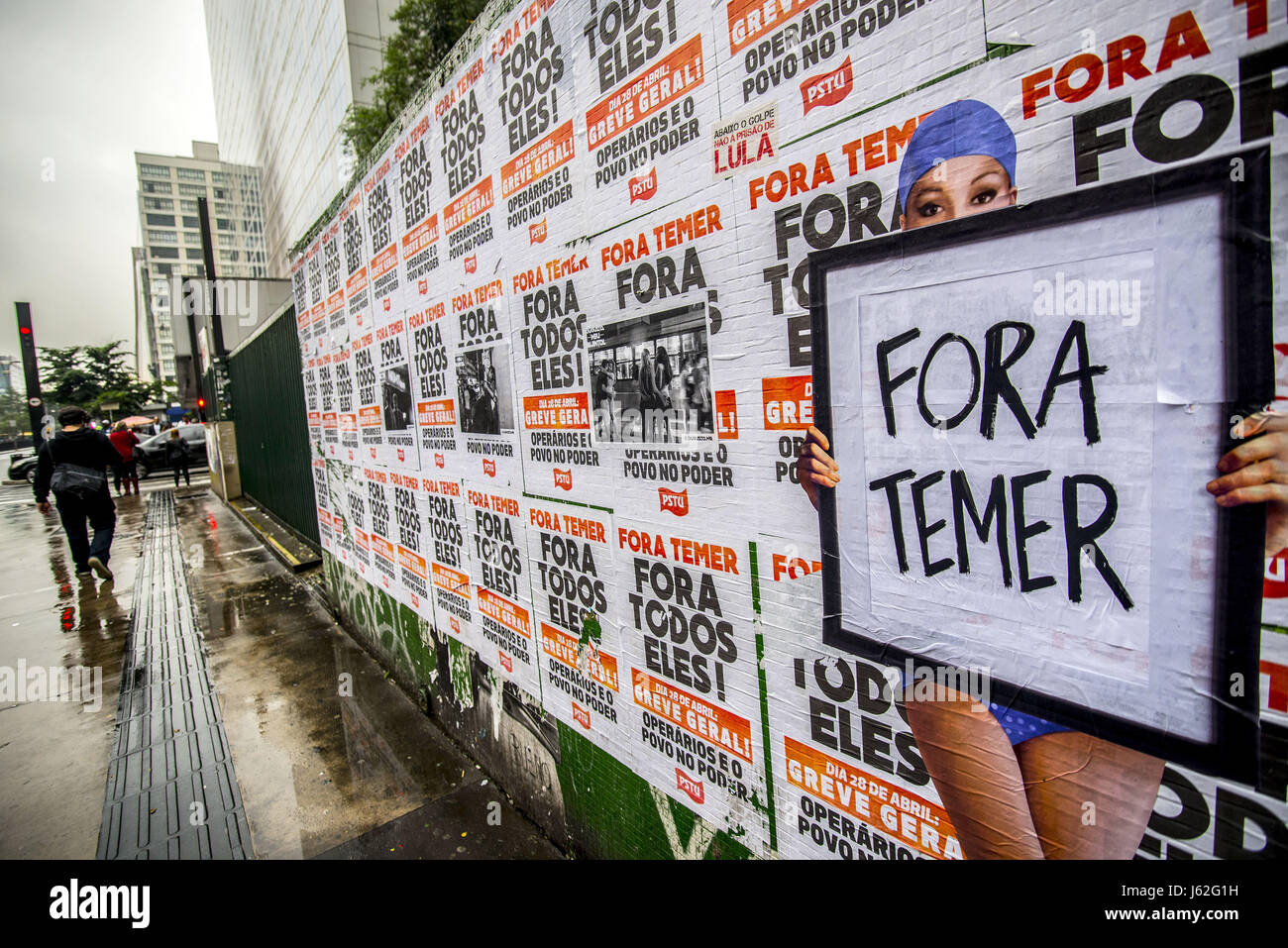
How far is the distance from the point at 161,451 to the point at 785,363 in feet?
87.2

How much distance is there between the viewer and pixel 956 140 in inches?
52.6

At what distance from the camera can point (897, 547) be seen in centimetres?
156

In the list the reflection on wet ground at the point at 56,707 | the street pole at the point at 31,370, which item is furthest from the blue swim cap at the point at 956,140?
the street pole at the point at 31,370

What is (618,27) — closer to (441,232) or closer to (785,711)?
(441,232)

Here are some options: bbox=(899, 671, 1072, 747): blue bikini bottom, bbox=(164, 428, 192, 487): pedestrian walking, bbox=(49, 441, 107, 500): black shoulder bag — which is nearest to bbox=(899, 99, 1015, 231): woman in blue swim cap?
bbox=(899, 671, 1072, 747): blue bikini bottom

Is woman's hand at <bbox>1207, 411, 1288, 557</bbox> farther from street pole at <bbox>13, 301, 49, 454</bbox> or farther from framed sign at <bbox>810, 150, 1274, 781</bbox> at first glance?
street pole at <bbox>13, 301, 49, 454</bbox>

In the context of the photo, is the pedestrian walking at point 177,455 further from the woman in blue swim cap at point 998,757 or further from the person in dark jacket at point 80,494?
the woman in blue swim cap at point 998,757

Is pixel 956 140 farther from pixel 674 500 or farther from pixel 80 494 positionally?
pixel 80 494

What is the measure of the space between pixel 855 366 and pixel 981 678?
2.54ft

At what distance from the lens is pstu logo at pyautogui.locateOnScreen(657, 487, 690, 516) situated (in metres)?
2.17

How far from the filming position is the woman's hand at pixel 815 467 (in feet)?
5.50

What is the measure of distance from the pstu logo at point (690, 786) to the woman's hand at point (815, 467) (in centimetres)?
118

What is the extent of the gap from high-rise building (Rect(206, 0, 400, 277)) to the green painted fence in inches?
320

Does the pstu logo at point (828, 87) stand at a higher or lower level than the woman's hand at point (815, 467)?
higher
